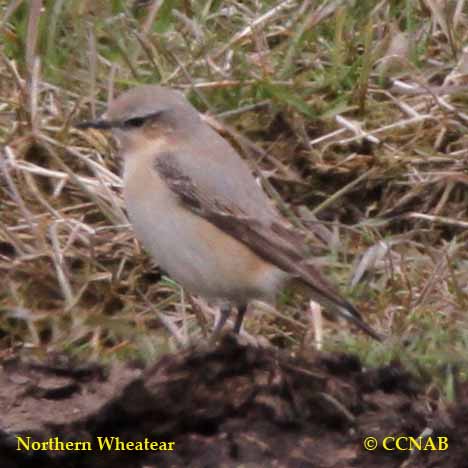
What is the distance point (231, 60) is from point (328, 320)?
1.91 m

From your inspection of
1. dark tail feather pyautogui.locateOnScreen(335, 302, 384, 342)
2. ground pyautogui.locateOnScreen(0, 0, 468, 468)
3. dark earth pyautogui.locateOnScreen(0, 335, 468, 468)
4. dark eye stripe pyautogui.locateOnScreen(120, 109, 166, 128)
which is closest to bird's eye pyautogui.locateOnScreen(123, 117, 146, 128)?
dark eye stripe pyautogui.locateOnScreen(120, 109, 166, 128)

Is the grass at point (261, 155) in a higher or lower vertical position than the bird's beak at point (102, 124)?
lower

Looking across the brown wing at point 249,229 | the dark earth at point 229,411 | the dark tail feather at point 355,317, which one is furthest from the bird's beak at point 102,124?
the dark earth at point 229,411

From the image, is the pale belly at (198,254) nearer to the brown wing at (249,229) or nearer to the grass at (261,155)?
the brown wing at (249,229)

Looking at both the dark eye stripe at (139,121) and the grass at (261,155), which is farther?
the grass at (261,155)

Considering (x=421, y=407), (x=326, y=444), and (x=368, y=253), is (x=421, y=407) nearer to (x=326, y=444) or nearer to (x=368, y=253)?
(x=326, y=444)

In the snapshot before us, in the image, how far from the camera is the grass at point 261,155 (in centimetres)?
666

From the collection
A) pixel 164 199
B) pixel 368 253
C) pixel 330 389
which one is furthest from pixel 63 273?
pixel 330 389

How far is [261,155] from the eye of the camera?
763 centimetres

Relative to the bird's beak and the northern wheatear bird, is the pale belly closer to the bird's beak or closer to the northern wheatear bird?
the northern wheatear bird

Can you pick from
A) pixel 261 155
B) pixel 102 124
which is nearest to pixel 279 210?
pixel 261 155

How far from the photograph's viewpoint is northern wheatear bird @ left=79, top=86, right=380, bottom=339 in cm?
611

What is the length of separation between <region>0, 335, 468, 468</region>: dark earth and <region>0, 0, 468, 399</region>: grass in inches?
31.2

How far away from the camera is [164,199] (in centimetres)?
619
